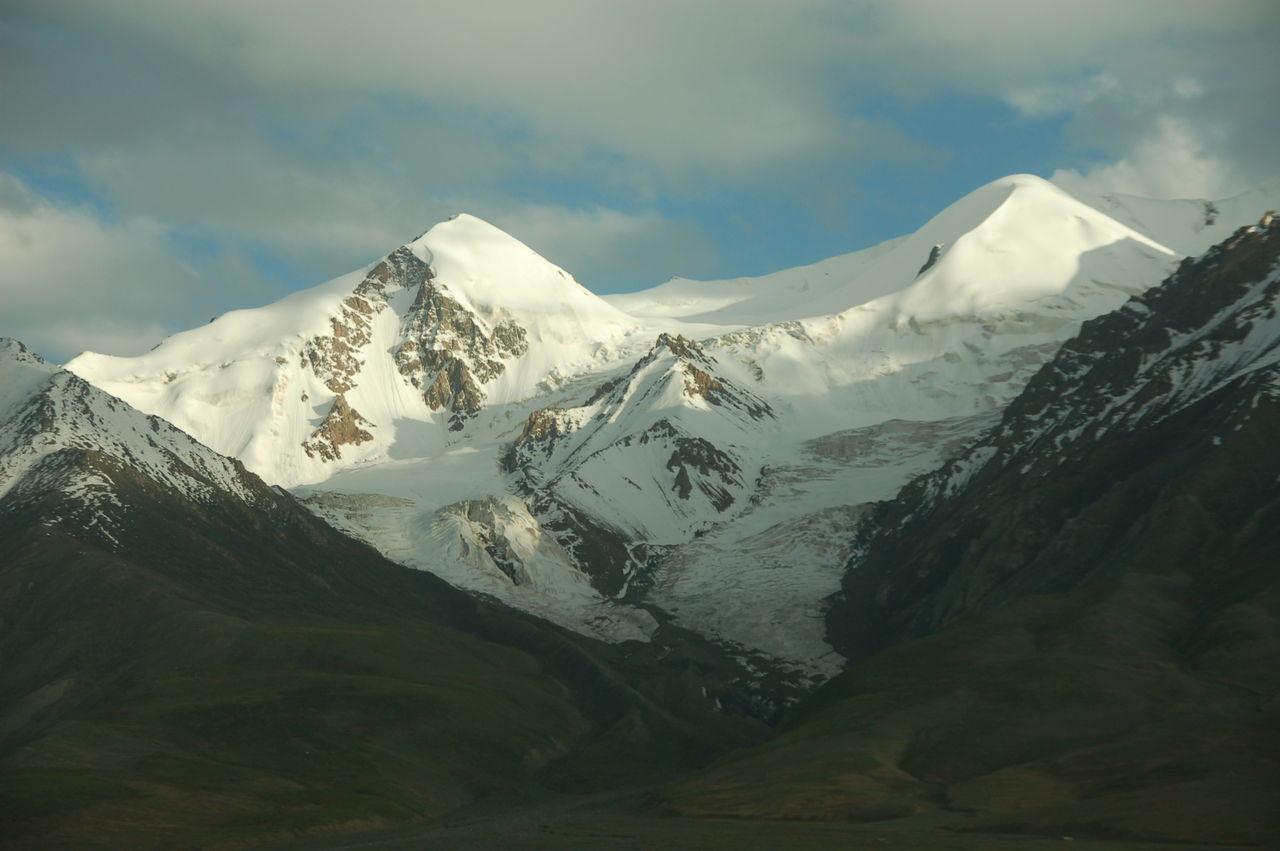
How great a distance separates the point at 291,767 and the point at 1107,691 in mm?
86946

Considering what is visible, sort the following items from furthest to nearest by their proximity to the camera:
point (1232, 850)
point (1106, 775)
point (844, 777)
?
point (844, 777)
point (1106, 775)
point (1232, 850)

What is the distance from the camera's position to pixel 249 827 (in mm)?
147750

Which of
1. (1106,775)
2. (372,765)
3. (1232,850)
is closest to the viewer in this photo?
(1232,850)

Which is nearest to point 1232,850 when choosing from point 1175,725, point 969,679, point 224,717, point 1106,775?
point 1106,775

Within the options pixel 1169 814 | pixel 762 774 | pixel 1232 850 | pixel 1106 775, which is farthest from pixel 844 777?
pixel 1232 850

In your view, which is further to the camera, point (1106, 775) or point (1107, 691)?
point (1107, 691)

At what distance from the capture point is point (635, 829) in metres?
150

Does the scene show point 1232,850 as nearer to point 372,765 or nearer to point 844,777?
point 844,777

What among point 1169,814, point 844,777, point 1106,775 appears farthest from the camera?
point 844,777

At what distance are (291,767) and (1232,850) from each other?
101880 mm

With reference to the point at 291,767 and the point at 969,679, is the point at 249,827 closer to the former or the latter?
the point at 291,767

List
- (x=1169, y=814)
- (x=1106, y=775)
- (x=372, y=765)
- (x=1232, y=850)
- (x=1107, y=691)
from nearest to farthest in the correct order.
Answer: (x=1232, y=850) < (x=1169, y=814) < (x=1106, y=775) < (x=1107, y=691) < (x=372, y=765)

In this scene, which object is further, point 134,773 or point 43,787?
point 134,773

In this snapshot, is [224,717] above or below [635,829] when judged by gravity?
above
